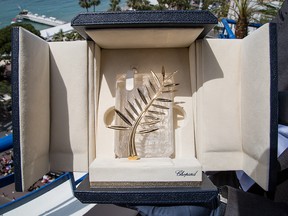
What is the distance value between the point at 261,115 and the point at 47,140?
2.24 ft

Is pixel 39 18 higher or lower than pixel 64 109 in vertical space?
higher

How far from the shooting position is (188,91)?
945 millimetres

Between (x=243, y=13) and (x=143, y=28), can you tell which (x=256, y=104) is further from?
(x=243, y=13)

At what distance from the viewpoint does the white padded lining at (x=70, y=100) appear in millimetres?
861

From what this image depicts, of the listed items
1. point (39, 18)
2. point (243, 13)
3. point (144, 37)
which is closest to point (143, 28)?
point (144, 37)

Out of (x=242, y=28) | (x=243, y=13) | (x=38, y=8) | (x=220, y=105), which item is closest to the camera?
(x=220, y=105)

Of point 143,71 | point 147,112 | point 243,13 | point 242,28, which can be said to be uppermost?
point 243,13

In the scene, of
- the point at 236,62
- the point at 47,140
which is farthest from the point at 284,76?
the point at 47,140

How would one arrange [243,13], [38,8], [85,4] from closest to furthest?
[243,13], [85,4], [38,8]

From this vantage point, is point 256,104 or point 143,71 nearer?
point 256,104

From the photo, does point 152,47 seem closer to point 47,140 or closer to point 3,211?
point 47,140

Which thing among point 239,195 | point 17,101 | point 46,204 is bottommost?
point 46,204

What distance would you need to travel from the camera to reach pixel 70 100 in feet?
2.85

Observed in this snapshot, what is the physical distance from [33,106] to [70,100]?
0.14 meters
